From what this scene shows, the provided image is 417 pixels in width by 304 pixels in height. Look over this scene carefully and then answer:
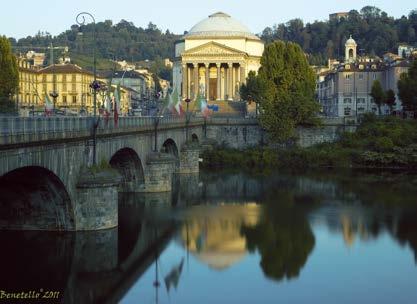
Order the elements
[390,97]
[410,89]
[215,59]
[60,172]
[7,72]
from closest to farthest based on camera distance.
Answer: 1. [60,172]
2. [7,72]
3. [410,89]
4. [390,97]
5. [215,59]

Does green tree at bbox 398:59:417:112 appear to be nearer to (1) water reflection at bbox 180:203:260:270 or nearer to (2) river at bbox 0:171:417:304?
(2) river at bbox 0:171:417:304

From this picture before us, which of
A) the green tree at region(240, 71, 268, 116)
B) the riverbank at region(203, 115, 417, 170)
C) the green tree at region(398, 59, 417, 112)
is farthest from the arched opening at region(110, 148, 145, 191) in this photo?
the green tree at region(398, 59, 417, 112)

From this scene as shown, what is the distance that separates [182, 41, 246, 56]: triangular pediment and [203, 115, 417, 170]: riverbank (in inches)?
1828

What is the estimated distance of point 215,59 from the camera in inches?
5418

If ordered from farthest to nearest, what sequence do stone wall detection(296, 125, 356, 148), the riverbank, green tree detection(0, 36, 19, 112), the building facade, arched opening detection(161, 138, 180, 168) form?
the building facade → stone wall detection(296, 125, 356, 148) → the riverbank → arched opening detection(161, 138, 180, 168) → green tree detection(0, 36, 19, 112)

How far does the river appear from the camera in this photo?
105 ft

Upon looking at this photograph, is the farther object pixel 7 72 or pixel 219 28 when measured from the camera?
pixel 219 28

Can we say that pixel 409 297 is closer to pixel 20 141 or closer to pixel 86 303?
pixel 86 303

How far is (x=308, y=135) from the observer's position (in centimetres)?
9688

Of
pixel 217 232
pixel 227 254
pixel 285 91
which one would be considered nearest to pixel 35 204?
pixel 227 254

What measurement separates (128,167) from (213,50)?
270 ft

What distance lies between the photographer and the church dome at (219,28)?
146 metres

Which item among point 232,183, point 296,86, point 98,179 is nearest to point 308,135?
point 296,86

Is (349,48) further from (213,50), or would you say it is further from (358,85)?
(213,50)
